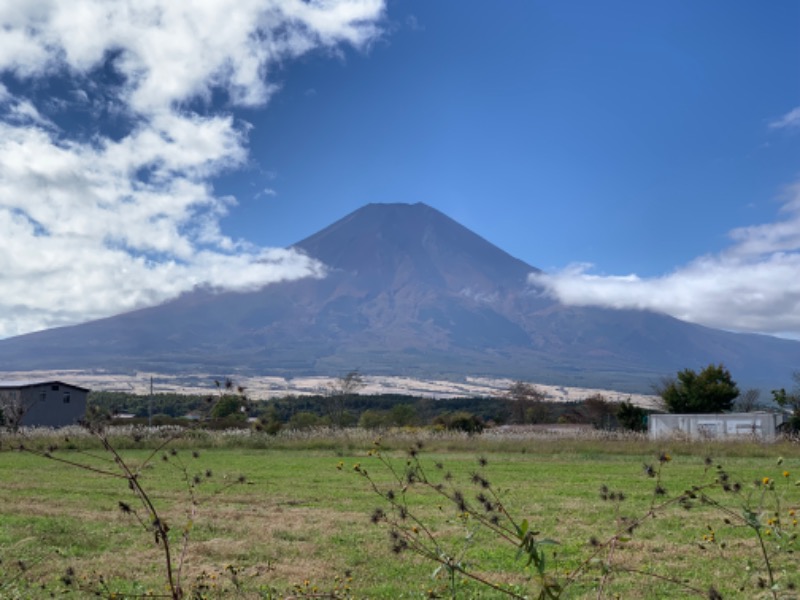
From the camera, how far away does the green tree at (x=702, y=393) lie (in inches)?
1528

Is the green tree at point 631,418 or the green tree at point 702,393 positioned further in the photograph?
the green tree at point 631,418

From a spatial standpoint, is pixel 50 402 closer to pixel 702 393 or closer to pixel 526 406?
pixel 526 406

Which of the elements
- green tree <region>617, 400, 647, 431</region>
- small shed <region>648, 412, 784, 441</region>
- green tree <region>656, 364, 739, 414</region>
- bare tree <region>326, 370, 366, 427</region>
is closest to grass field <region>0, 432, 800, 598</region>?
small shed <region>648, 412, 784, 441</region>

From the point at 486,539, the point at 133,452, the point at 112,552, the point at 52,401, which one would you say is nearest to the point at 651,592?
the point at 486,539

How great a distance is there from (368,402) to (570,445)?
157ft

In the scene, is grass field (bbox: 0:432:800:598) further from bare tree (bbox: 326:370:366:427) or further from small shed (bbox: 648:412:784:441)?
bare tree (bbox: 326:370:366:427)

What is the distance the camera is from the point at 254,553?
741 centimetres

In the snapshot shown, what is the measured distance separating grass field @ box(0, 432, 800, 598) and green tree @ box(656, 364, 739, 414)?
67.5ft

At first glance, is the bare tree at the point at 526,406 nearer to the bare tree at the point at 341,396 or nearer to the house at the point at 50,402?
the bare tree at the point at 341,396

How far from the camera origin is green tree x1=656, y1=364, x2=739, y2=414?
38812 millimetres

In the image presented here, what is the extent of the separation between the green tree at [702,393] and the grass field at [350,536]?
811 inches

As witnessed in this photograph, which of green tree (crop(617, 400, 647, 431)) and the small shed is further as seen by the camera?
green tree (crop(617, 400, 647, 431))

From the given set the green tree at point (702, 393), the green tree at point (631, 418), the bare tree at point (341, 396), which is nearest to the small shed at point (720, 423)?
the green tree at point (702, 393)

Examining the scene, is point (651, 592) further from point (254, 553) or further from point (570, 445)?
point (570, 445)
